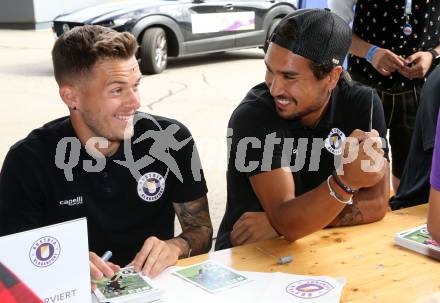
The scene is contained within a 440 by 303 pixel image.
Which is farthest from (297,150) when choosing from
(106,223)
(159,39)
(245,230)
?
(159,39)

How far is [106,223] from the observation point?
2.13m

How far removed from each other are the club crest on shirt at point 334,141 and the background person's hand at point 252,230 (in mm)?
399

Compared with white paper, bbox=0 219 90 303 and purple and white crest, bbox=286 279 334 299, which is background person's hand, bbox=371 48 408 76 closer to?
purple and white crest, bbox=286 279 334 299

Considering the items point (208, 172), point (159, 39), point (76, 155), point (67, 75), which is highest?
point (67, 75)

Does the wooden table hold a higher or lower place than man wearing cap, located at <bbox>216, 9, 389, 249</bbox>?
lower

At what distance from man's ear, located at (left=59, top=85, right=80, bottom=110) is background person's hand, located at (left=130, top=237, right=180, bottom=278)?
60 centimetres

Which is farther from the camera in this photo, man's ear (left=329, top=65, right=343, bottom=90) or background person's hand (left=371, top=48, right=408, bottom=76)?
background person's hand (left=371, top=48, right=408, bottom=76)

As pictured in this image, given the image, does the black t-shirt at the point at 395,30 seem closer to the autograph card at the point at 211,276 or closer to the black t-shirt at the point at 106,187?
the black t-shirt at the point at 106,187

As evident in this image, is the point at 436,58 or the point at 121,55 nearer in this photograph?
the point at 121,55

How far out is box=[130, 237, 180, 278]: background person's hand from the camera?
1746 millimetres

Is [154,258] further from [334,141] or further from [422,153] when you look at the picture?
[422,153]

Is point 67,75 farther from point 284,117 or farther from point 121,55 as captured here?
point 284,117

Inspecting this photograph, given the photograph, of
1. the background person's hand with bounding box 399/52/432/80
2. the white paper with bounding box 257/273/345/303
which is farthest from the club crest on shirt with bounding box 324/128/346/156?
the background person's hand with bounding box 399/52/432/80

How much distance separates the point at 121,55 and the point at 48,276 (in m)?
0.99
